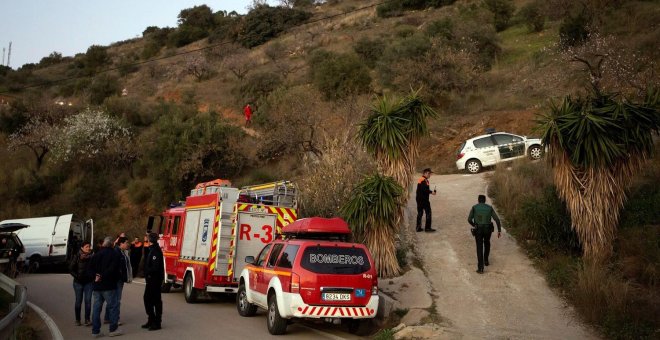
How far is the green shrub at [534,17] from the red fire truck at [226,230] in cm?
3764

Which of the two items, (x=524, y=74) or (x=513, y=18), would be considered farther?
(x=513, y=18)

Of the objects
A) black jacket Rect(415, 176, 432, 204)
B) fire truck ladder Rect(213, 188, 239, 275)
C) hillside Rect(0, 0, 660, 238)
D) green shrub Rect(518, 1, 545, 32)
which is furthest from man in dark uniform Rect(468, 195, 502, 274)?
green shrub Rect(518, 1, 545, 32)

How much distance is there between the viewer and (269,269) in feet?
37.5

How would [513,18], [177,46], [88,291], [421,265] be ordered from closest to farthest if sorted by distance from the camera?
[88,291] < [421,265] < [513,18] < [177,46]

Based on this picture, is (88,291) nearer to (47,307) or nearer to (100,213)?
(47,307)

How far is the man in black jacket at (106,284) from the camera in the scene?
1085cm

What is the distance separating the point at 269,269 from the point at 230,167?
2288 centimetres

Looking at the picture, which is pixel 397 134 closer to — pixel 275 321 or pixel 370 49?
pixel 275 321

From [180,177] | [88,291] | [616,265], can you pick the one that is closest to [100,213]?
[180,177]

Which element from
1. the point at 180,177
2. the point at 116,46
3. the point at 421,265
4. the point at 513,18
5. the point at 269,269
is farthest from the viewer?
the point at 116,46

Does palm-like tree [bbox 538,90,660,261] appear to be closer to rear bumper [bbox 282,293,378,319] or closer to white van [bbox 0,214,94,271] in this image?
rear bumper [bbox 282,293,378,319]

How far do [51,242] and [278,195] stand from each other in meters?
16.2

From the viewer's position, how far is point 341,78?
39.2 metres

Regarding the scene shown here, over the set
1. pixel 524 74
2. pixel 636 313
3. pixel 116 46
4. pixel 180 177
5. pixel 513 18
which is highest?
pixel 116 46
